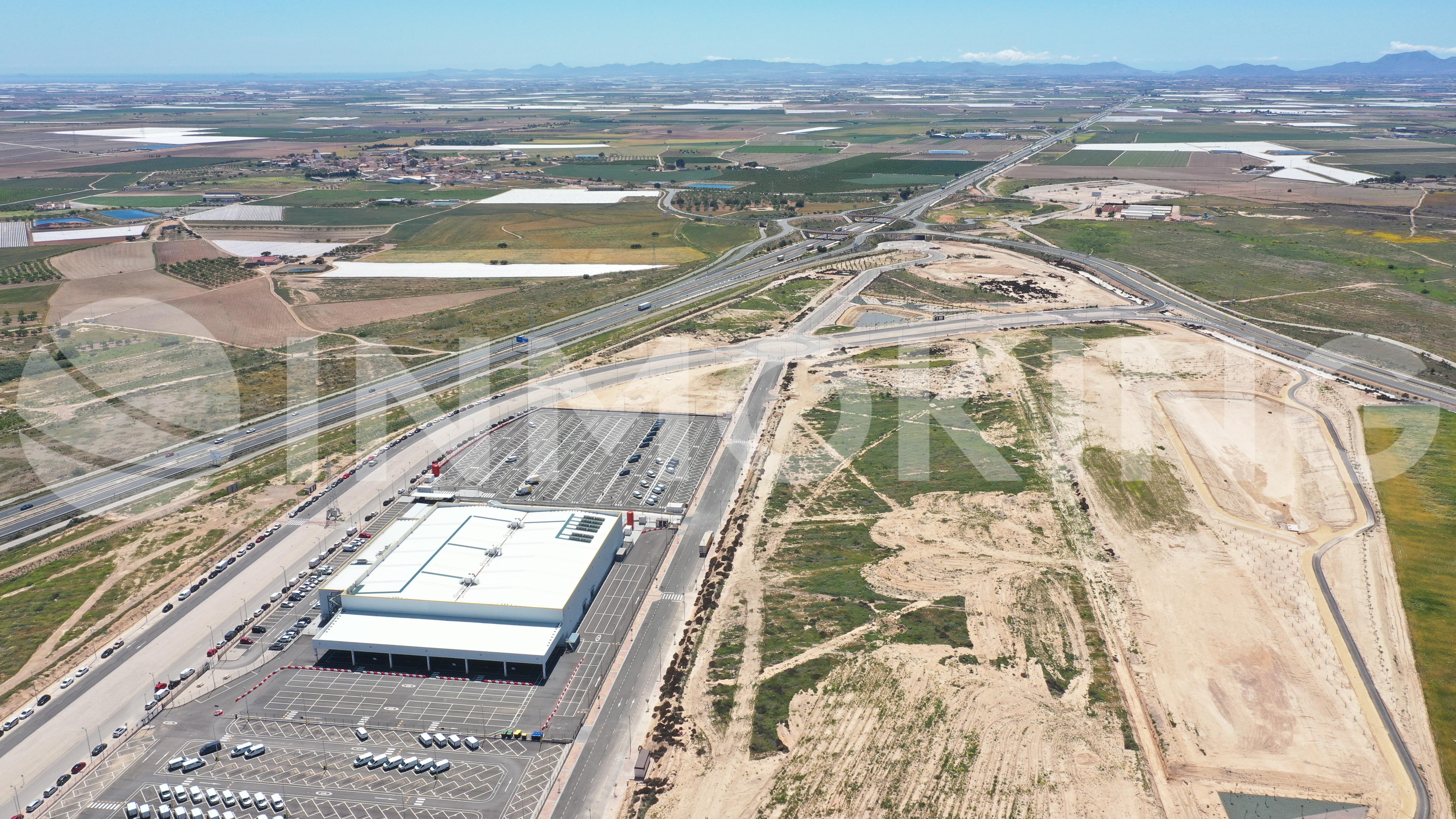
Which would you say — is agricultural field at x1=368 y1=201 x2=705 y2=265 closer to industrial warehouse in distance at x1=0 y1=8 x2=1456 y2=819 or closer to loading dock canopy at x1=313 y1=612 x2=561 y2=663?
industrial warehouse in distance at x1=0 y1=8 x2=1456 y2=819

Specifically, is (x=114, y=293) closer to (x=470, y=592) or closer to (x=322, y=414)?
(x=322, y=414)

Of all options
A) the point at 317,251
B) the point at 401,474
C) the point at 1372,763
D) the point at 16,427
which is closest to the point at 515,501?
the point at 401,474

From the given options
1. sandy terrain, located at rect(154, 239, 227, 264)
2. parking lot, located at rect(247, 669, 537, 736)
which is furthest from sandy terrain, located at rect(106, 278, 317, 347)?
parking lot, located at rect(247, 669, 537, 736)

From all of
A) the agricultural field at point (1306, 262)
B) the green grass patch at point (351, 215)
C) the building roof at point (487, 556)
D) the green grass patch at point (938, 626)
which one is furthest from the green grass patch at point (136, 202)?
the green grass patch at point (938, 626)

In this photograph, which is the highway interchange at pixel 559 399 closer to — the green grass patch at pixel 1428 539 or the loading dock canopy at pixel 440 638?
the green grass patch at pixel 1428 539

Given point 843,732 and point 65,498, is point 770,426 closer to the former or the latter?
point 843,732

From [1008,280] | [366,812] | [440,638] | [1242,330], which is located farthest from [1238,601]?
[1008,280]
